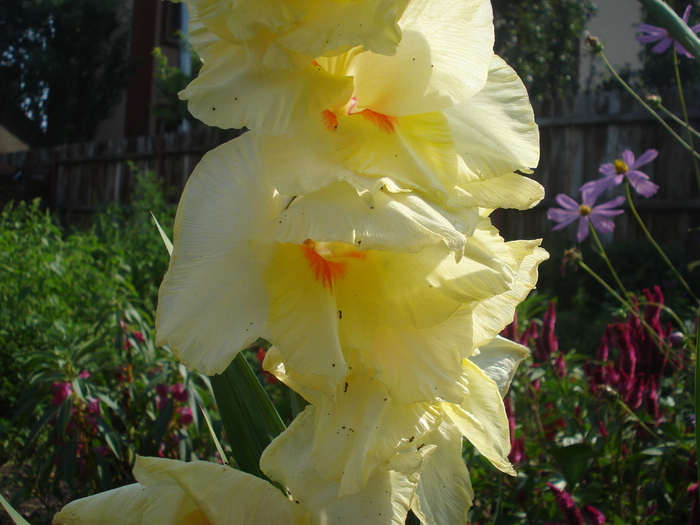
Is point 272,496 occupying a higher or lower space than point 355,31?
lower

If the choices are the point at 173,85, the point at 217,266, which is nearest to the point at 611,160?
the point at 217,266

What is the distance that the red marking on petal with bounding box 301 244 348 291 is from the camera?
1.79 feet

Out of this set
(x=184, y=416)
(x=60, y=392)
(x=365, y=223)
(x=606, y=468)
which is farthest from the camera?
(x=184, y=416)

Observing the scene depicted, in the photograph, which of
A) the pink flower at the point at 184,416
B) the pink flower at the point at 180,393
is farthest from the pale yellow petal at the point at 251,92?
the pink flower at the point at 184,416

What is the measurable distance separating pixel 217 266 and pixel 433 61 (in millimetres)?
268

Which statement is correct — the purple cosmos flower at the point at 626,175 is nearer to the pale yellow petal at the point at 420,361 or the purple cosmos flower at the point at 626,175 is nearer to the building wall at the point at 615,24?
the pale yellow petal at the point at 420,361

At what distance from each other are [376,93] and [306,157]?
0.11 m

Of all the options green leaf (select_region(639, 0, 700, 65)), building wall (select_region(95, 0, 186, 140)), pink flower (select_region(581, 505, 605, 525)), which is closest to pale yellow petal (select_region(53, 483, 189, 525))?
green leaf (select_region(639, 0, 700, 65))

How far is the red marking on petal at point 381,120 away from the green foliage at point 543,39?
1004cm

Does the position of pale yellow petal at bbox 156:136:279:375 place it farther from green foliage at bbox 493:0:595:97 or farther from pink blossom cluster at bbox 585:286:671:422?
green foliage at bbox 493:0:595:97

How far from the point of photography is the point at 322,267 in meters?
0.55

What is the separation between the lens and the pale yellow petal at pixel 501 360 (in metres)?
0.75

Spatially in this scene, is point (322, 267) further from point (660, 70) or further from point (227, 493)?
point (660, 70)

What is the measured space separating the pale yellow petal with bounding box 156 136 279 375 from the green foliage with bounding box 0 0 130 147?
16.4m
